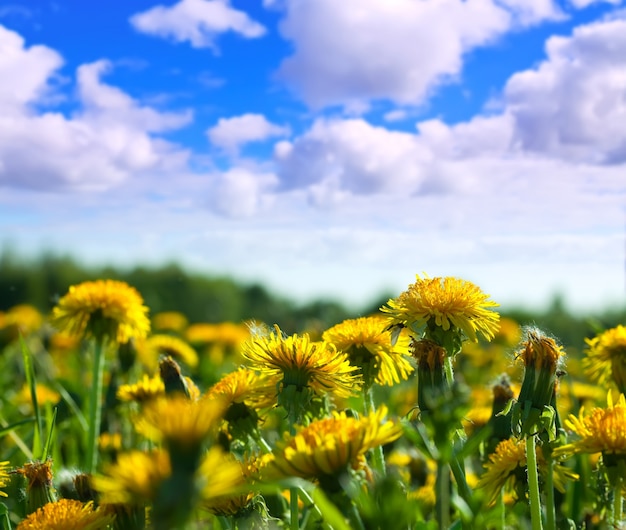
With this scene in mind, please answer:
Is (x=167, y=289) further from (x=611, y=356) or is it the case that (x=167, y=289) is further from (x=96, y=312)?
(x=611, y=356)

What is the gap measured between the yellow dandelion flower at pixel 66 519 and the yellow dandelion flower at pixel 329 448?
530mm

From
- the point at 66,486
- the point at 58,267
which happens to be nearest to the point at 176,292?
the point at 58,267

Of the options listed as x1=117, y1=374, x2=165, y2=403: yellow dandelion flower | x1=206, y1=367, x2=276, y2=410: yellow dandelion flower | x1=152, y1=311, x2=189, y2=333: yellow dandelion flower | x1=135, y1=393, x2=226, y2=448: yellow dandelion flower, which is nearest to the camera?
x1=135, y1=393, x2=226, y2=448: yellow dandelion flower

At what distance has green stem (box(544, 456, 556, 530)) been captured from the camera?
2119 millimetres

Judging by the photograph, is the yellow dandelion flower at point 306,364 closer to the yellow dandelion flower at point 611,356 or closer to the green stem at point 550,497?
the green stem at point 550,497

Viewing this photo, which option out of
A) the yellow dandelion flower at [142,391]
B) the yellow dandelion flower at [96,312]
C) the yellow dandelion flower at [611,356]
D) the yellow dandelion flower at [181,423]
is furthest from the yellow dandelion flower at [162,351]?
the yellow dandelion flower at [181,423]

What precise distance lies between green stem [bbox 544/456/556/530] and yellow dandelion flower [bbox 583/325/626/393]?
95 centimetres

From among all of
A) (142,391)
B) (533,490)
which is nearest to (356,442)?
(533,490)

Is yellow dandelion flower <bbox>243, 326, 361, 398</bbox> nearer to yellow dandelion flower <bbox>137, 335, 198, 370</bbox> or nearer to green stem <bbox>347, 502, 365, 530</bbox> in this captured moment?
green stem <bbox>347, 502, 365, 530</bbox>

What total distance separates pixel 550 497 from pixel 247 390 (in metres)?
0.95

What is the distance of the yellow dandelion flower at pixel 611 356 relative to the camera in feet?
9.99

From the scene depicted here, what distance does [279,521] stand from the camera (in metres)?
2.20

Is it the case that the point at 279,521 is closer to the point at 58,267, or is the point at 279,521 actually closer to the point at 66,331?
the point at 66,331

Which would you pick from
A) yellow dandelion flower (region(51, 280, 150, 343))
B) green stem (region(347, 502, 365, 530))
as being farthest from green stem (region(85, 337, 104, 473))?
green stem (region(347, 502, 365, 530))
